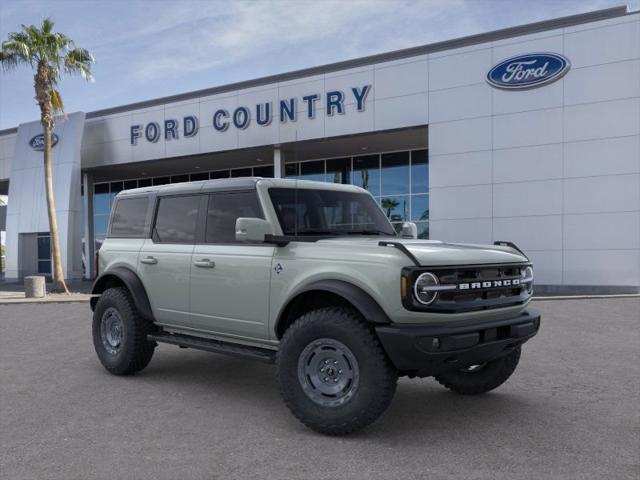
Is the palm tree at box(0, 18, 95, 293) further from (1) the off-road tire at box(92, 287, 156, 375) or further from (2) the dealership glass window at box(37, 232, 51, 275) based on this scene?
(1) the off-road tire at box(92, 287, 156, 375)

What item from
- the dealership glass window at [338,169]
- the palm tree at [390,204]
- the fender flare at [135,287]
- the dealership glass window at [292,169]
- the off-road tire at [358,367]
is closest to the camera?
the off-road tire at [358,367]

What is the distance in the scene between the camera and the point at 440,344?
12.8 feet

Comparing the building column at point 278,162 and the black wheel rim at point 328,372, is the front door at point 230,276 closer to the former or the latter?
the black wheel rim at point 328,372

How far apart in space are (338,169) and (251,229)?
20196mm

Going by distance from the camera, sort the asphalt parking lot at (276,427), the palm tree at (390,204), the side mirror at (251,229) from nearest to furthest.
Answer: the asphalt parking lot at (276,427) → the side mirror at (251,229) → the palm tree at (390,204)

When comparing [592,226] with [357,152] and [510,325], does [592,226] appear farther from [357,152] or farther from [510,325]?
[510,325]

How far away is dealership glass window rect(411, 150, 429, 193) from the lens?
22.2 metres

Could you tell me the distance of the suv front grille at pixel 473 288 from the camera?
400cm

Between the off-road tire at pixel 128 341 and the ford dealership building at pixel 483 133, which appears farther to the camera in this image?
the ford dealership building at pixel 483 133

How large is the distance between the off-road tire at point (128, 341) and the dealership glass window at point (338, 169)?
726 inches

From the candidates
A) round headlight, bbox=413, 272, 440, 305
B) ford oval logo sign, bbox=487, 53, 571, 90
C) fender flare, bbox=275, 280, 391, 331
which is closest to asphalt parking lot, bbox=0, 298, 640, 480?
fender flare, bbox=275, 280, 391, 331

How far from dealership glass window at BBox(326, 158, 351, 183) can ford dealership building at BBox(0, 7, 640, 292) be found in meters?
0.06

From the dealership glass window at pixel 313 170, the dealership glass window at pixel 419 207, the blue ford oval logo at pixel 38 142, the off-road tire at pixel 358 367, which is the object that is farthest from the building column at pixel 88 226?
the off-road tire at pixel 358 367

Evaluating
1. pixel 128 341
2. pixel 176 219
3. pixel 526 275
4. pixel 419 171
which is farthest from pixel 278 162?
pixel 526 275
